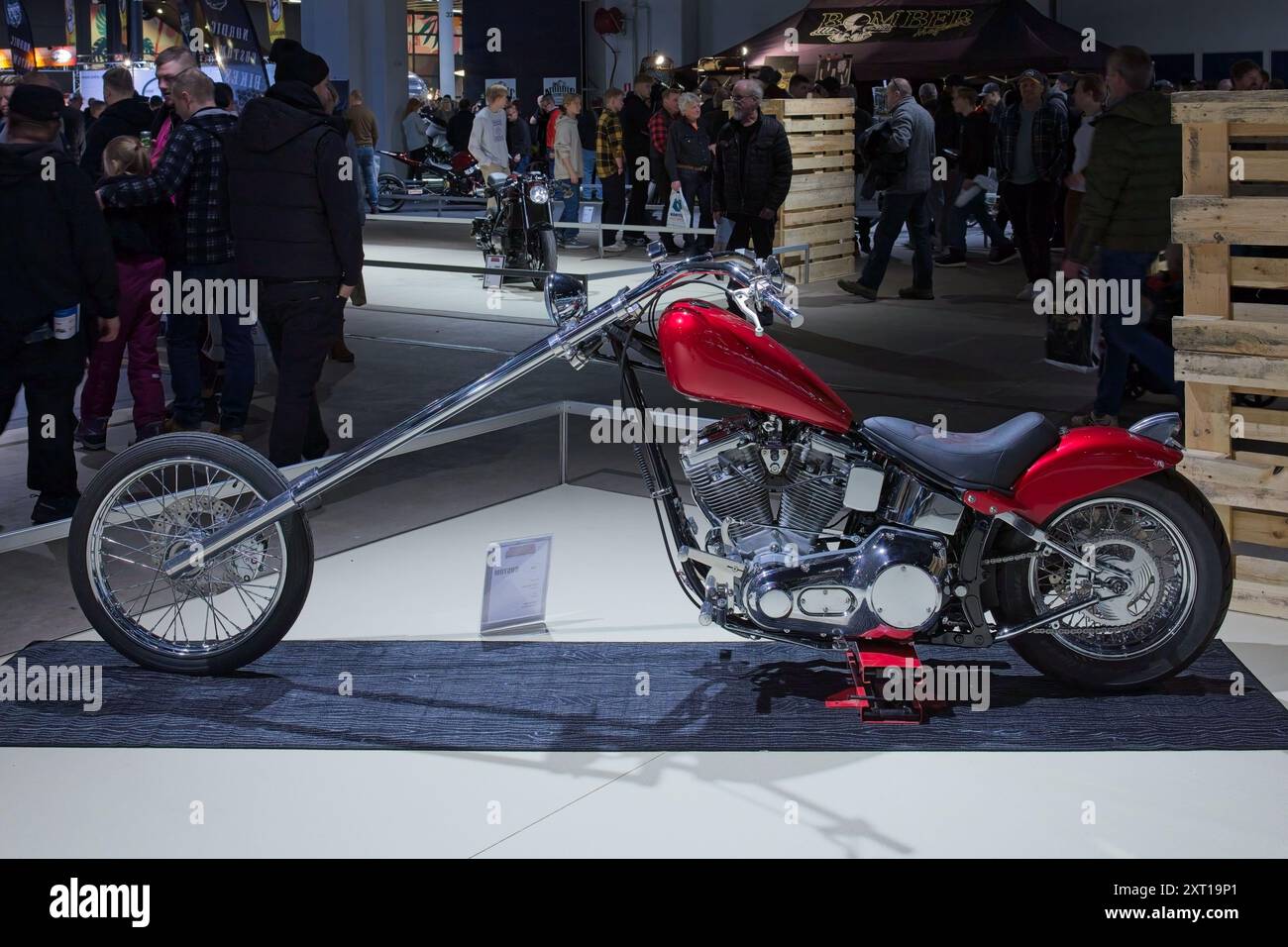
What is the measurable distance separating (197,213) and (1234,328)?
4.38 metres

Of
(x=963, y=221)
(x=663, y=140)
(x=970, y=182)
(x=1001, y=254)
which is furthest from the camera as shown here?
(x=663, y=140)

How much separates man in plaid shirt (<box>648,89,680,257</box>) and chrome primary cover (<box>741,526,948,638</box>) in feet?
36.5

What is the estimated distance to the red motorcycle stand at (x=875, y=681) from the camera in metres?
3.67

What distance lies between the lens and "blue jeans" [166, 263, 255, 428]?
6609 mm

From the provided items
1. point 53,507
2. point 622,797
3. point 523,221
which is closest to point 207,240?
point 53,507

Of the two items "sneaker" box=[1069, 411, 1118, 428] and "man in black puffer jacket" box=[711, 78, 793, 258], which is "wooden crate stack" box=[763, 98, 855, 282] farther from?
"sneaker" box=[1069, 411, 1118, 428]

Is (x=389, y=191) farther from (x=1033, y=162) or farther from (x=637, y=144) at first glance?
(x=1033, y=162)

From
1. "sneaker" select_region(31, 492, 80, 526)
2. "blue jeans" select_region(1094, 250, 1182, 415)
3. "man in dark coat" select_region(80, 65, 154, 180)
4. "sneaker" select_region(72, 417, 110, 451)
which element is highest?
"man in dark coat" select_region(80, 65, 154, 180)

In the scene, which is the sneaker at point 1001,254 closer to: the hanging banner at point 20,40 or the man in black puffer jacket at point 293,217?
the man in black puffer jacket at point 293,217

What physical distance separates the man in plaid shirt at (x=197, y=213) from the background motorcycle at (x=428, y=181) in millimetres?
13662

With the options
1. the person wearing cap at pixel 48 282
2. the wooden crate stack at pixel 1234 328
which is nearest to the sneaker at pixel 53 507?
the person wearing cap at pixel 48 282

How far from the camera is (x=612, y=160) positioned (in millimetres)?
15367

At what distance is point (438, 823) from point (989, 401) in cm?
537

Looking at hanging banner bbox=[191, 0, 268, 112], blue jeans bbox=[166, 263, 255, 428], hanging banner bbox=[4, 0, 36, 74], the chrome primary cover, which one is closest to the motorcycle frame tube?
the chrome primary cover
